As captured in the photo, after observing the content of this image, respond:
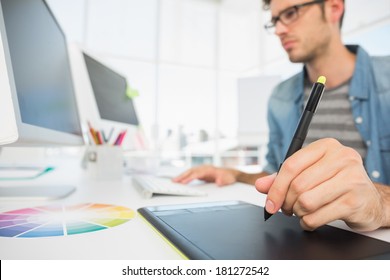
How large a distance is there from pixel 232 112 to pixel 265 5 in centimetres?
322

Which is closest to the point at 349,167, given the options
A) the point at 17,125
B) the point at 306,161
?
the point at 306,161

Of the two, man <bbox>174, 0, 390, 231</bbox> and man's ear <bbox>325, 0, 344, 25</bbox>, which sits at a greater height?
man's ear <bbox>325, 0, 344, 25</bbox>

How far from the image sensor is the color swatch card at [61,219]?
0.31 metres

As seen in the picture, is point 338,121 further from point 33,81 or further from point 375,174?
point 33,81

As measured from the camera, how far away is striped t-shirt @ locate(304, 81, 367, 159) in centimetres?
98

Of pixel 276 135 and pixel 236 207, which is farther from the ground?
pixel 276 135

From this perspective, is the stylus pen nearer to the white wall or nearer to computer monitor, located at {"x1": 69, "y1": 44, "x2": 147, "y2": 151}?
computer monitor, located at {"x1": 69, "y1": 44, "x2": 147, "y2": 151}

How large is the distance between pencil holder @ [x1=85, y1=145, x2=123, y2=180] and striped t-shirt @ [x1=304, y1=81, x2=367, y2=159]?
78cm

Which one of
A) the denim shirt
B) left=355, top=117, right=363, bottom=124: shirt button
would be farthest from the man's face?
left=355, top=117, right=363, bottom=124: shirt button

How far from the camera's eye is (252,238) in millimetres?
274

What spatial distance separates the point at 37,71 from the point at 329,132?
3.28 feet

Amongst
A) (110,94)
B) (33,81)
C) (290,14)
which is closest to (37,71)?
(33,81)

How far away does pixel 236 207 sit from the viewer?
16.7 inches
